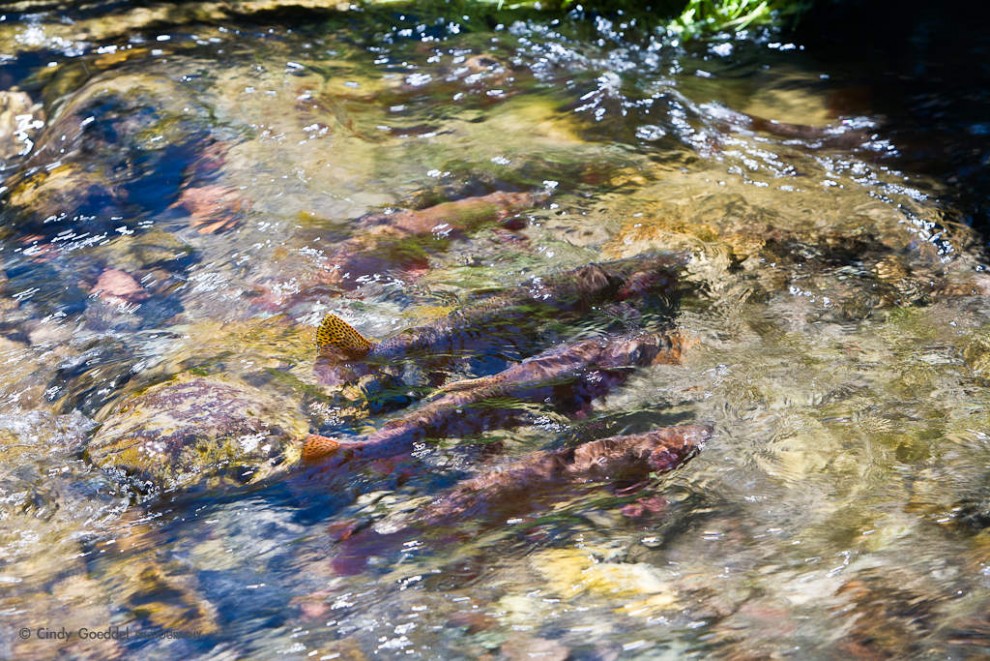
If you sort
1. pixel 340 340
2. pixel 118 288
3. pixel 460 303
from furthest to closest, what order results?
pixel 118 288 < pixel 460 303 < pixel 340 340

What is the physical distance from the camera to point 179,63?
7.09 m

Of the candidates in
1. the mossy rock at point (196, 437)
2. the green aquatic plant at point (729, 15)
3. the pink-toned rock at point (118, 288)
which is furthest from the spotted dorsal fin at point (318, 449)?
the green aquatic plant at point (729, 15)

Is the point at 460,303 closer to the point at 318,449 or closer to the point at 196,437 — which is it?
the point at 318,449

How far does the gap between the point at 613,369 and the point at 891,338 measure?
49.2 inches

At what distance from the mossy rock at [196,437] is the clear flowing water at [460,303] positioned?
0.22 feet

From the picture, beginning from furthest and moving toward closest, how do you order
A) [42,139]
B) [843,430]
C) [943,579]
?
[42,139], [843,430], [943,579]

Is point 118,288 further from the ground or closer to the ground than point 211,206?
closer to the ground

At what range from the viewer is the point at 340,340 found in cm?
391

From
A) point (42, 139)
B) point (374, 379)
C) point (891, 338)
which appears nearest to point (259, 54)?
point (42, 139)

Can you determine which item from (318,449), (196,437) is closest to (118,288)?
(196,437)

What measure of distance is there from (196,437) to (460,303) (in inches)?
57.5

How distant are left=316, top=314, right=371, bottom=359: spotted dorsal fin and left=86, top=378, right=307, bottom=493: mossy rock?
0.35 metres

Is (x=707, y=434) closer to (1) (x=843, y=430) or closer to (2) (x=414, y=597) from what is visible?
(1) (x=843, y=430)

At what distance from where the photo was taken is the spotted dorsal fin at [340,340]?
152 inches
